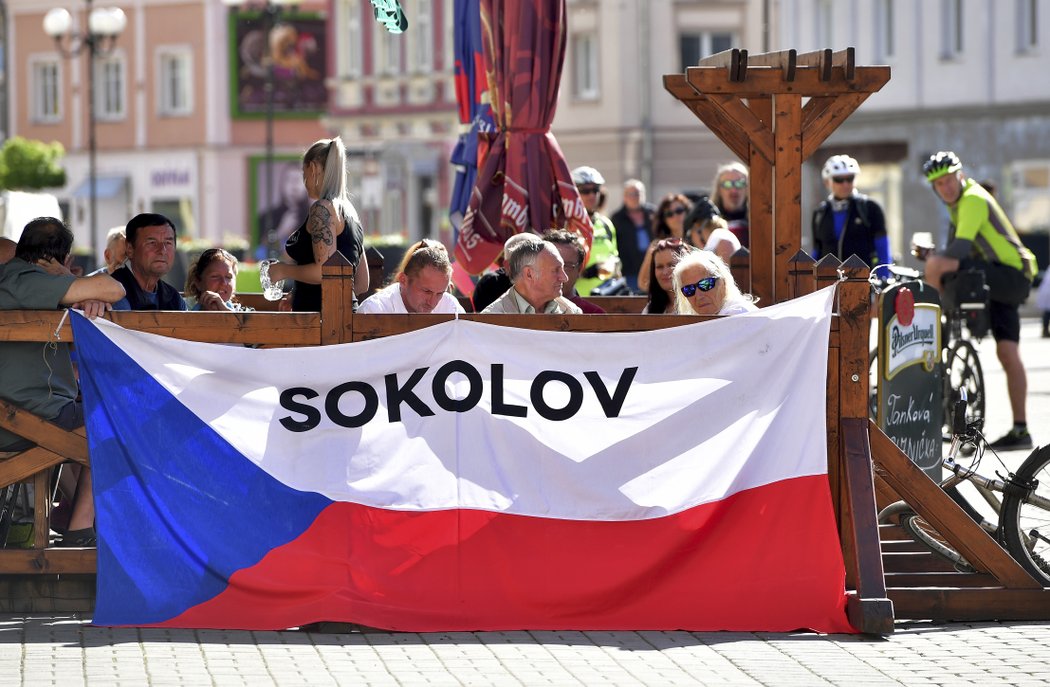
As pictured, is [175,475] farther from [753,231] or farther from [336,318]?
[753,231]

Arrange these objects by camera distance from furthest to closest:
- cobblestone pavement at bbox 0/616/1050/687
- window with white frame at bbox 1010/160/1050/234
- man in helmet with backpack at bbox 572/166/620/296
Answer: window with white frame at bbox 1010/160/1050/234 → man in helmet with backpack at bbox 572/166/620/296 → cobblestone pavement at bbox 0/616/1050/687

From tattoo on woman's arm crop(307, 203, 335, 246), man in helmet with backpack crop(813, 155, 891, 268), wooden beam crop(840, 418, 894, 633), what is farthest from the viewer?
man in helmet with backpack crop(813, 155, 891, 268)

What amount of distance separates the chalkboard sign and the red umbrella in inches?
73.7

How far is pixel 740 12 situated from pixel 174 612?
4436 centimetres

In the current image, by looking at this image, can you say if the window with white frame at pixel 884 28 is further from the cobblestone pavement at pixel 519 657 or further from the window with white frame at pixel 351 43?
the cobblestone pavement at pixel 519 657

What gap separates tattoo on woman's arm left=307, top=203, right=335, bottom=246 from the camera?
9383 mm

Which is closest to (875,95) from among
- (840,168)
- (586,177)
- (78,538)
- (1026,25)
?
(1026,25)

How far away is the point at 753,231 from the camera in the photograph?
388 inches

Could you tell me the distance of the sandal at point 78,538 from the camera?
8.52 metres

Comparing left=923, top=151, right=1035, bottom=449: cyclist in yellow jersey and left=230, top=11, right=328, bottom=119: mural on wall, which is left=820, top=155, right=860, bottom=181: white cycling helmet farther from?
left=230, top=11, right=328, bottom=119: mural on wall

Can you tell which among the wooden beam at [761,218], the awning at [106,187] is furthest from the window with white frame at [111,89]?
the wooden beam at [761,218]

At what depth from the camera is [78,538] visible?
857 centimetres

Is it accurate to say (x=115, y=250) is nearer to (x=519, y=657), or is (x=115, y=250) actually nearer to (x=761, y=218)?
(x=761, y=218)

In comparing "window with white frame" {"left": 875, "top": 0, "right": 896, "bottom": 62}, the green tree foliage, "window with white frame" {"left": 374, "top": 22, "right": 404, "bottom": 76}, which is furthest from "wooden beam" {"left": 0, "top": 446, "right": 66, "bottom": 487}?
"window with white frame" {"left": 374, "top": 22, "right": 404, "bottom": 76}
